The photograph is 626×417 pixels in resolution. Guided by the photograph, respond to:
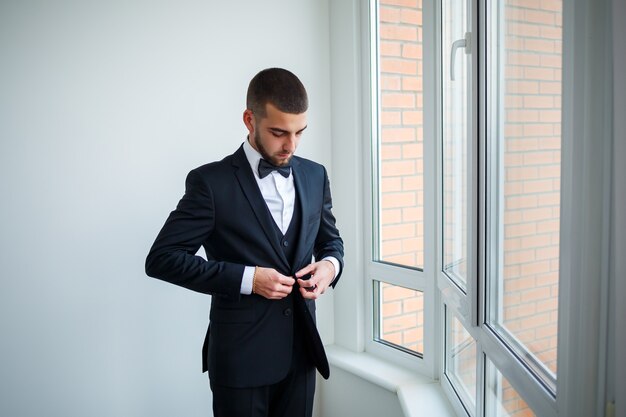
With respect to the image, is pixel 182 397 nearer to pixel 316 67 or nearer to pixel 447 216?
pixel 447 216

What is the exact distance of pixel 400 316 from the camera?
2.44 m

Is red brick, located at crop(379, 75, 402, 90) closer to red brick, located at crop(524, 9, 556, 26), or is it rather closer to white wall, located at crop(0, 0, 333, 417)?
white wall, located at crop(0, 0, 333, 417)

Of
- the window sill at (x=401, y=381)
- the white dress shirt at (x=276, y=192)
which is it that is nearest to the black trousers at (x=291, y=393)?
the white dress shirt at (x=276, y=192)

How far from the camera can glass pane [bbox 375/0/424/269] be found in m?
2.24

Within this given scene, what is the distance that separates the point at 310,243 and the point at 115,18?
1.25 meters

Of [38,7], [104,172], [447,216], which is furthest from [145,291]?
[447,216]

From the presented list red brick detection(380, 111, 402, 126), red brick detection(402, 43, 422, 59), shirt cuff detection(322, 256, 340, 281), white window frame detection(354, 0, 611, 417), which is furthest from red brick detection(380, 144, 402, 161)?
shirt cuff detection(322, 256, 340, 281)

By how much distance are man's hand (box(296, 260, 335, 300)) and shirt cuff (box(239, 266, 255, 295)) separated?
0.51 ft

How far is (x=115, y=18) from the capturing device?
2.02 m

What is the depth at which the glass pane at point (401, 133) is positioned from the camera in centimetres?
224

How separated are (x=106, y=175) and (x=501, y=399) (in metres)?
1.69

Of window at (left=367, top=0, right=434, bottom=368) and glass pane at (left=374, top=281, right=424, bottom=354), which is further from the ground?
window at (left=367, top=0, right=434, bottom=368)

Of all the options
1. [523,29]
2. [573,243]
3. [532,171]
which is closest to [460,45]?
[523,29]

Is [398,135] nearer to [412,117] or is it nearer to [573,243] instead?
[412,117]
